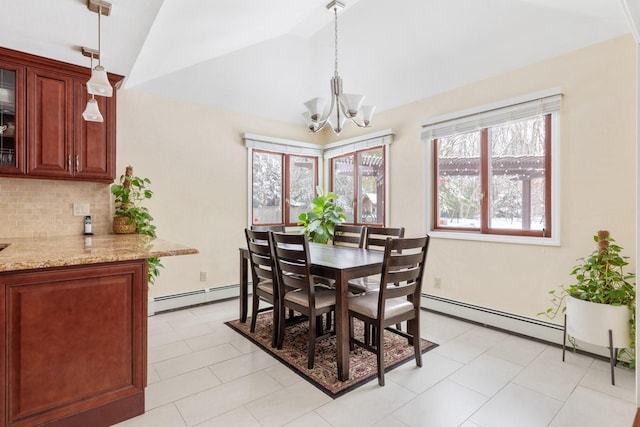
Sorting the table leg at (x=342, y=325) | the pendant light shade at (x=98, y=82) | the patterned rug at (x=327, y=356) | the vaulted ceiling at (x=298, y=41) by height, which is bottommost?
the patterned rug at (x=327, y=356)

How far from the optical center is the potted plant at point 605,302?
2.23 meters

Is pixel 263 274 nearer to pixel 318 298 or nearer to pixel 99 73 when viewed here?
pixel 318 298

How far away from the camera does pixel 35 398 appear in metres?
1.60

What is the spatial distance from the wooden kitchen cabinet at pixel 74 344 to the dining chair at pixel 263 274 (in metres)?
1.02

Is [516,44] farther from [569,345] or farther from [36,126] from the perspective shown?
[36,126]

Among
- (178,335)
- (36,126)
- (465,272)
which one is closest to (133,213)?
(36,126)

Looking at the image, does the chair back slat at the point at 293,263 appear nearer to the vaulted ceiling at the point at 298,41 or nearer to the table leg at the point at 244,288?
the table leg at the point at 244,288

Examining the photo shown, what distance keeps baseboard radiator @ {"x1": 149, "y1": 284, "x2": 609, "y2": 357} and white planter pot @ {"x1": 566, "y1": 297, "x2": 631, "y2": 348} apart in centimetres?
41

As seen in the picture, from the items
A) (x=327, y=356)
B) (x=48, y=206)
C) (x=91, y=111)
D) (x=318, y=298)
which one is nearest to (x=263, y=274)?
(x=318, y=298)

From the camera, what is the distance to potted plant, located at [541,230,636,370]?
2229 mm

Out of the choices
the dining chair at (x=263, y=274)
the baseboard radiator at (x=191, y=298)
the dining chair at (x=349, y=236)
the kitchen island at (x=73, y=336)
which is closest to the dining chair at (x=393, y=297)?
the dining chair at (x=263, y=274)

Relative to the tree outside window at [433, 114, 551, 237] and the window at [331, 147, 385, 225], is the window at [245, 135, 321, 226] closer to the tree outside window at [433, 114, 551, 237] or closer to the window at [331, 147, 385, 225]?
the window at [331, 147, 385, 225]

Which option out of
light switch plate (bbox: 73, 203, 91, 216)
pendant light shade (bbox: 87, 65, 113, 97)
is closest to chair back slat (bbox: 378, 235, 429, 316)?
pendant light shade (bbox: 87, 65, 113, 97)

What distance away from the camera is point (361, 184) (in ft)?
15.6
